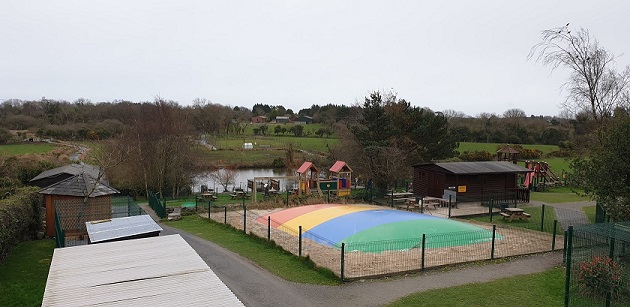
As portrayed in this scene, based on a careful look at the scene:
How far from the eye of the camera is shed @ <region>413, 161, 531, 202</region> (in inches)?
1144

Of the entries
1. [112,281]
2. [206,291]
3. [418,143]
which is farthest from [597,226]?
[418,143]

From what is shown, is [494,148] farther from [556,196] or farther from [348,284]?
[348,284]

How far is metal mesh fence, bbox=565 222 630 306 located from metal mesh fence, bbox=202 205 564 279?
3.77 metres

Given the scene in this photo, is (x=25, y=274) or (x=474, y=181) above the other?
(x=474, y=181)

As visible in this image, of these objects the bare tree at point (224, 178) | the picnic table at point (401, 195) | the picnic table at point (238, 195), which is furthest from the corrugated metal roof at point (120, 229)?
the bare tree at point (224, 178)

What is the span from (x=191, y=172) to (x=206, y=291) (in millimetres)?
30505

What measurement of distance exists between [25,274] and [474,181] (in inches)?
1024

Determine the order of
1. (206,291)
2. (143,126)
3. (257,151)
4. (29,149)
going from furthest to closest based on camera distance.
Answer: (257,151) < (29,149) < (143,126) < (206,291)

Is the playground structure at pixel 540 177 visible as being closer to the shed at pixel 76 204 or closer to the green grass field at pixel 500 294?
the green grass field at pixel 500 294

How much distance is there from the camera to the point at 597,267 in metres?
10.4

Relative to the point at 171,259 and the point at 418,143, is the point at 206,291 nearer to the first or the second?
the point at 171,259

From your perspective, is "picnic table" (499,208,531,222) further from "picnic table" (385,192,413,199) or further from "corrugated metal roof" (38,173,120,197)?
"corrugated metal roof" (38,173,120,197)

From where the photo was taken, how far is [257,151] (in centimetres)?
6538

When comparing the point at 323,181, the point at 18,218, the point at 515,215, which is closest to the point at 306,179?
the point at 323,181
